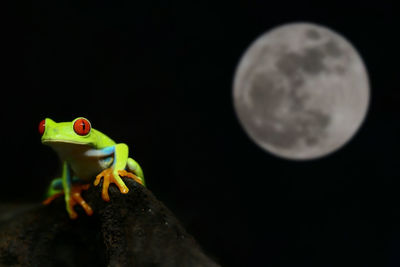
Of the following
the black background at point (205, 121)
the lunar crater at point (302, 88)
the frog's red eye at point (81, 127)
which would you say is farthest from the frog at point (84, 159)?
the lunar crater at point (302, 88)

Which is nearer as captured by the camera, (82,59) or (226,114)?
(82,59)

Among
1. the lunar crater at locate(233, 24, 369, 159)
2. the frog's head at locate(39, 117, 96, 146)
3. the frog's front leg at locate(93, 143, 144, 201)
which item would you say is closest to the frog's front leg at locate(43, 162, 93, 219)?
the frog's front leg at locate(93, 143, 144, 201)

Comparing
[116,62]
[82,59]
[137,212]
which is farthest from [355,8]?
[137,212]

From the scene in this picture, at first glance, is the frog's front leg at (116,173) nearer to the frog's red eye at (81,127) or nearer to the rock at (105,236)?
the rock at (105,236)

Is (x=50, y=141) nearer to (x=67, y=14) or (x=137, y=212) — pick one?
(x=137, y=212)

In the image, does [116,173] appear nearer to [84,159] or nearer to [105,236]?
[84,159]

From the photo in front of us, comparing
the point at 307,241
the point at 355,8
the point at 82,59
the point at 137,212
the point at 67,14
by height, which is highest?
the point at 355,8

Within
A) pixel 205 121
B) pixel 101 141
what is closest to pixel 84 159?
pixel 101 141

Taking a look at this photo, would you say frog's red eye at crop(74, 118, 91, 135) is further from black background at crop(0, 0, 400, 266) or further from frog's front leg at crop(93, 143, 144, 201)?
black background at crop(0, 0, 400, 266)
